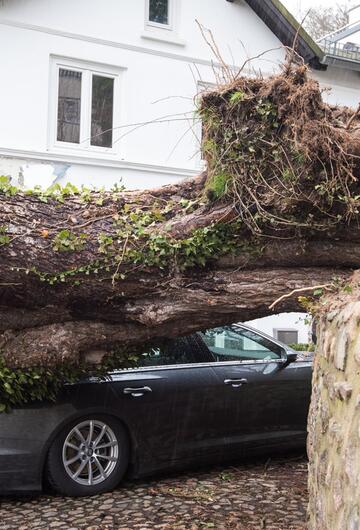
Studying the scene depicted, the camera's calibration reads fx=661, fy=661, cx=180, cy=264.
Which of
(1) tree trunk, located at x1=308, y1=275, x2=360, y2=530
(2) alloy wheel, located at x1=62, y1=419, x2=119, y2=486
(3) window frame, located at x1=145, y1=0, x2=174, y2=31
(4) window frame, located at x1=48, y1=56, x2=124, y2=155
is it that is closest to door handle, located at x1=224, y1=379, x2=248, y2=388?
(2) alloy wheel, located at x1=62, y1=419, x2=119, y2=486

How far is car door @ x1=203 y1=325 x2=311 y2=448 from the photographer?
659cm

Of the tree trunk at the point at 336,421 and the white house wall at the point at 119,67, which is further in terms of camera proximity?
the white house wall at the point at 119,67

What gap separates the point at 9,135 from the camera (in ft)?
38.0

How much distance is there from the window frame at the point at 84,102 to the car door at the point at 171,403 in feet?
20.7

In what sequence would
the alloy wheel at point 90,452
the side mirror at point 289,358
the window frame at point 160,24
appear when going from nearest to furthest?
1. the alloy wheel at point 90,452
2. the side mirror at point 289,358
3. the window frame at point 160,24

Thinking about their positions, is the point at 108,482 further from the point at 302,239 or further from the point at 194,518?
the point at 302,239

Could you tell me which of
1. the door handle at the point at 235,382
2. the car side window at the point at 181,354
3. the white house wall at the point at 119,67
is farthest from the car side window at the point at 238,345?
the white house wall at the point at 119,67

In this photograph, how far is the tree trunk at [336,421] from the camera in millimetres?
2672

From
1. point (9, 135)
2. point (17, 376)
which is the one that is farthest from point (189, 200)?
point (9, 135)

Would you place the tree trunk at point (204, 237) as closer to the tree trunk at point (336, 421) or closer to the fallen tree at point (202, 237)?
the fallen tree at point (202, 237)

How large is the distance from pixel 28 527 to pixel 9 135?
796 centimetres

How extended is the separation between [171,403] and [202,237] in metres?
1.98

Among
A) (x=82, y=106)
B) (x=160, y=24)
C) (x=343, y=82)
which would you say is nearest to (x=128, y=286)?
(x=82, y=106)

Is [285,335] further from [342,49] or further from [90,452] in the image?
[90,452]
